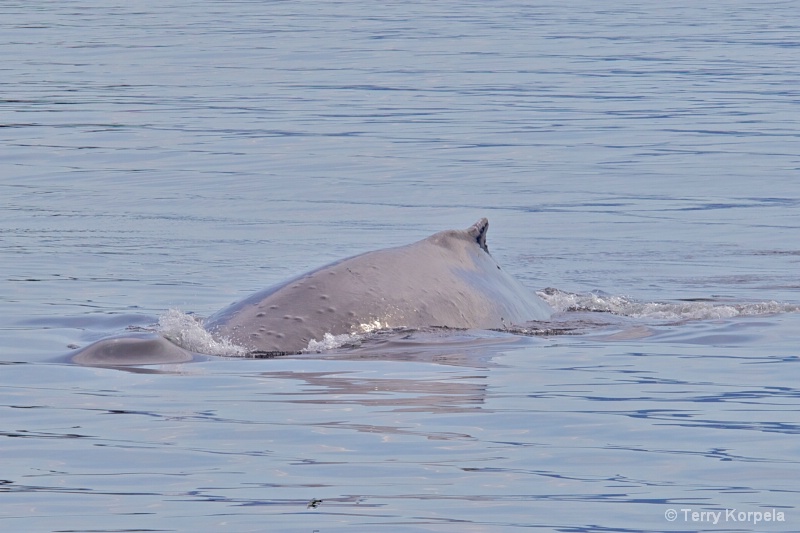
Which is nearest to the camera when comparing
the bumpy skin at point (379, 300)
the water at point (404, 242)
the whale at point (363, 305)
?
the water at point (404, 242)

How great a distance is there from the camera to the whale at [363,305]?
29.8 ft

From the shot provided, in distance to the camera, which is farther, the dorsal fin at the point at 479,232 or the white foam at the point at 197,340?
the dorsal fin at the point at 479,232

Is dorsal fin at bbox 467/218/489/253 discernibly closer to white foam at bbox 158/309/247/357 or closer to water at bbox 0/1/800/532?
water at bbox 0/1/800/532

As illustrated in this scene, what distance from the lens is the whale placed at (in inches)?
357

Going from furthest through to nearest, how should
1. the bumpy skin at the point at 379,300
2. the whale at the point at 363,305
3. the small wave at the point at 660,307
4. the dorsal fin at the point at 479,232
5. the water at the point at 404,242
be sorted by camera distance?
the small wave at the point at 660,307
the dorsal fin at the point at 479,232
the bumpy skin at the point at 379,300
the whale at the point at 363,305
the water at the point at 404,242

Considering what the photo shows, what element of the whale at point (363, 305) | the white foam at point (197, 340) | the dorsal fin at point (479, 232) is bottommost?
the white foam at point (197, 340)

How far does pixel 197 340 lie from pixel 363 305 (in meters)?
0.95

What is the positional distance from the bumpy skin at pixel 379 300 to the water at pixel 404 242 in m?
0.30

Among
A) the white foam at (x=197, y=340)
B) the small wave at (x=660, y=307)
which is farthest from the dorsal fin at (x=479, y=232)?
the white foam at (x=197, y=340)

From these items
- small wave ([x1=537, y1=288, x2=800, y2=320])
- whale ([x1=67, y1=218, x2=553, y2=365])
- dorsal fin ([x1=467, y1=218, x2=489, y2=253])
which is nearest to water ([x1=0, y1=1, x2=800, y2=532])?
small wave ([x1=537, y1=288, x2=800, y2=320])

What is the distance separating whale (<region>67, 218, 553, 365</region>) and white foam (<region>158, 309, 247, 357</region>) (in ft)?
0.13

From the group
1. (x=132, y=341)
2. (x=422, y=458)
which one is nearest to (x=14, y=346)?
(x=132, y=341)

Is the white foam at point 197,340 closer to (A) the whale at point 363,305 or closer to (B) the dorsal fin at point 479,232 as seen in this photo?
(A) the whale at point 363,305

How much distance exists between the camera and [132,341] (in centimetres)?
870
